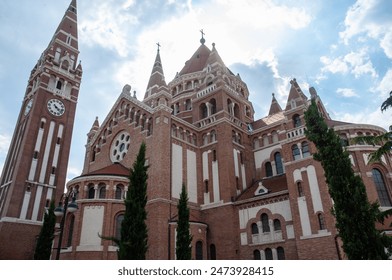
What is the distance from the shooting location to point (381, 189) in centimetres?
2498

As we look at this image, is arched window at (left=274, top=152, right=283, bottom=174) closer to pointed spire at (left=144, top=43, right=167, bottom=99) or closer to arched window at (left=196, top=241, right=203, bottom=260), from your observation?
arched window at (left=196, top=241, right=203, bottom=260)

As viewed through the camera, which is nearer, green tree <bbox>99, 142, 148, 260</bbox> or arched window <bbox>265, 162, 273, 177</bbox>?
green tree <bbox>99, 142, 148, 260</bbox>

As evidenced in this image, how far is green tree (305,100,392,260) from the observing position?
12531mm

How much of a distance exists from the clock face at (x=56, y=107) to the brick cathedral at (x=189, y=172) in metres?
0.15

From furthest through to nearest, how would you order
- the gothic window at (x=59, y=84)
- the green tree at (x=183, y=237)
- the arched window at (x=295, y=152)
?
the gothic window at (x=59, y=84) → the arched window at (x=295, y=152) → the green tree at (x=183, y=237)

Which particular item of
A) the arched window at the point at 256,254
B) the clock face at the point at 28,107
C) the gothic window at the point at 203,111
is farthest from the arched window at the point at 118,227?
the clock face at the point at 28,107

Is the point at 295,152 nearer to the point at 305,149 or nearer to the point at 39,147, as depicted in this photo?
the point at 305,149

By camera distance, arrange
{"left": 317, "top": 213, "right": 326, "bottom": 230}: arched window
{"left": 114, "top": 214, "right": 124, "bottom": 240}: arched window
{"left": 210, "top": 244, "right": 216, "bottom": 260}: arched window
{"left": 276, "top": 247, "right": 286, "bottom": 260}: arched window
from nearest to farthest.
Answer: {"left": 317, "top": 213, "right": 326, "bottom": 230}: arched window
{"left": 276, "top": 247, "right": 286, "bottom": 260}: arched window
{"left": 114, "top": 214, "right": 124, "bottom": 240}: arched window
{"left": 210, "top": 244, "right": 216, "bottom": 260}: arched window

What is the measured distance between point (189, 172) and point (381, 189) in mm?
17339

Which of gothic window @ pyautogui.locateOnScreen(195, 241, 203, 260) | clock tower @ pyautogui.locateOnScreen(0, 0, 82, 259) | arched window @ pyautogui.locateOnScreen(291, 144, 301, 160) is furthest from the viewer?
clock tower @ pyautogui.locateOnScreen(0, 0, 82, 259)

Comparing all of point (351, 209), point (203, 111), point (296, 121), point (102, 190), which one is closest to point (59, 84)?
point (203, 111)

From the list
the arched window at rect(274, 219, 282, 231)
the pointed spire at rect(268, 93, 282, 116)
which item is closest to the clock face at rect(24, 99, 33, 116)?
the pointed spire at rect(268, 93, 282, 116)

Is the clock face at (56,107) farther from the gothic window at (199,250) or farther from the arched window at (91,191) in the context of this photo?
the gothic window at (199,250)

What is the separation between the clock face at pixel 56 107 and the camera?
41.9m
